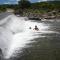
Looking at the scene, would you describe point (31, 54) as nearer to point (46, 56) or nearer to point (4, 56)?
point (46, 56)

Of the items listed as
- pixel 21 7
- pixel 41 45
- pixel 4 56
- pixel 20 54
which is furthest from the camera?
pixel 21 7

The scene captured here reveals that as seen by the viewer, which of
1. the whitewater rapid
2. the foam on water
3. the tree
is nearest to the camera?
the whitewater rapid

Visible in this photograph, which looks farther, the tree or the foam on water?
the tree

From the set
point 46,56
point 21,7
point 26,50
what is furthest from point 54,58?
point 21,7

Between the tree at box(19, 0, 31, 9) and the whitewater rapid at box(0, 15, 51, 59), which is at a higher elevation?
the whitewater rapid at box(0, 15, 51, 59)

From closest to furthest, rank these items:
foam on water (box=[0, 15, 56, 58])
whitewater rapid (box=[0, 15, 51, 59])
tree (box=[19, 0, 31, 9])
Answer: whitewater rapid (box=[0, 15, 51, 59]) → foam on water (box=[0, 15, 56, 58]) → tree (box=[19, 0, 31, 9])

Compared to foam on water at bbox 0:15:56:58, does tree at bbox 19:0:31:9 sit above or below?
below

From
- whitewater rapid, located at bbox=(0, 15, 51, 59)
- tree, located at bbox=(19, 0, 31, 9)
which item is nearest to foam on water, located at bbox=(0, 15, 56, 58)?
whitewater rapid, located at bbox=(0, 15, 51, 59)

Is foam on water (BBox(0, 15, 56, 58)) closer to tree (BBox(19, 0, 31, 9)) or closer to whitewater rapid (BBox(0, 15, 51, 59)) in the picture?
whitewater rapid (BBox(0, 15, 51, 59))

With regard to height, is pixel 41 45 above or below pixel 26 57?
below

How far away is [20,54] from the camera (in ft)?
57.8

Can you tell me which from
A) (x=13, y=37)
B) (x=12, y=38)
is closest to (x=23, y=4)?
(x=13, y=37)

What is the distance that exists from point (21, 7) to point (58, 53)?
93785mm

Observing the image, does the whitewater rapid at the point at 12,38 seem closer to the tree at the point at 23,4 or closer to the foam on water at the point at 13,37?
the foam on water at the point at 13,37
